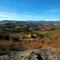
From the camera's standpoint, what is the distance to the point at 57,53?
36.5 ft

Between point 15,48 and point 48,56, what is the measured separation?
9.66ft

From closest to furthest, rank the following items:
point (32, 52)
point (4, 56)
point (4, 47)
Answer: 1. point (4, 56)
2. point (32, 52)
3. point (4, 47)

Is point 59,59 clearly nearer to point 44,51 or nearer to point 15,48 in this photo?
point 44,51

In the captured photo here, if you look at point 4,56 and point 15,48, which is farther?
point 15,48

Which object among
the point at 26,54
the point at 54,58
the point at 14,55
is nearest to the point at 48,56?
the point at 54,58

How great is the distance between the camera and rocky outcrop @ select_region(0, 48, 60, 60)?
9.84m

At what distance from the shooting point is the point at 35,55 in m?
10.2

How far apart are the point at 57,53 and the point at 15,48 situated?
3.13m

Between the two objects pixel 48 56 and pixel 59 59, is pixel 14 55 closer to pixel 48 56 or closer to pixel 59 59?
pixel 48 56

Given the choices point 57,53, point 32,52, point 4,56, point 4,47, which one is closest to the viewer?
point 4,56

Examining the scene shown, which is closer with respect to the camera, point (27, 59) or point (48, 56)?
point (27, 59)

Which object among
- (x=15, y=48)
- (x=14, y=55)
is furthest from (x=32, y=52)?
(x=15, y=48)

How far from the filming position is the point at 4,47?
487 inches

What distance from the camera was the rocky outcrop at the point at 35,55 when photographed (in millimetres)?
9836
